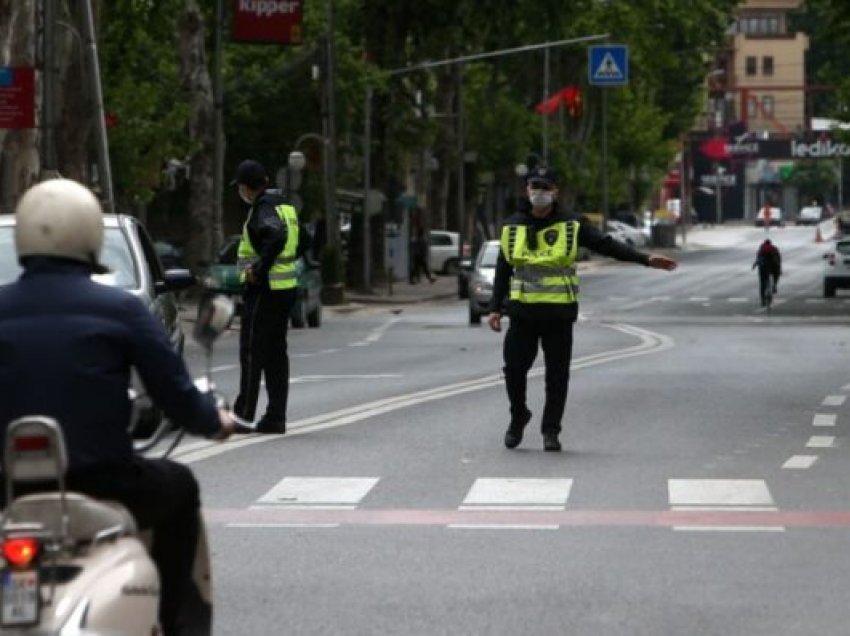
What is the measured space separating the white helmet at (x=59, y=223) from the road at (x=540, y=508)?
3.00 m

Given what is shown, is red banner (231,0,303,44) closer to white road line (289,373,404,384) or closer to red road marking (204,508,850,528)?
white road line (289,373,404,384)

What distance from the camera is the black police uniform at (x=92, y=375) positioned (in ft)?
22.0

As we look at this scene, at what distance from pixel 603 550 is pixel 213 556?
1621 millimetres

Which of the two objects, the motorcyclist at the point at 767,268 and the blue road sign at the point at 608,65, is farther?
the blue road sign at the point at 608,65

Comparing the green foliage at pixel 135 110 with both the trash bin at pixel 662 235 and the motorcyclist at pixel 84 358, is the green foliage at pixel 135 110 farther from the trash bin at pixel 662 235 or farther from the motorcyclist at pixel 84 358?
the trash bin at pixel 662 235

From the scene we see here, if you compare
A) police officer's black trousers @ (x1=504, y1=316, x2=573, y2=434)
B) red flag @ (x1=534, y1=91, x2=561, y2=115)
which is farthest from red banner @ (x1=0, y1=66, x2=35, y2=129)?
red flag @ (x1=534, y1=91, x2=561, y2=115)

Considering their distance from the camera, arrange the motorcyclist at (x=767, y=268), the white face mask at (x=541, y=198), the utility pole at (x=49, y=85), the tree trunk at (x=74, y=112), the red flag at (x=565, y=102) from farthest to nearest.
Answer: the red flag at (x=565, y=102) → the motorcyclist at (x=767, y=268) → the tree trunk at (x=74, y=112) → the utility pole at (x=49, y=85) → the white face mask at (x=541, y=198)

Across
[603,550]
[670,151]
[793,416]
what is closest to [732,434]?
[793,416]

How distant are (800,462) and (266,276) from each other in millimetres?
3481

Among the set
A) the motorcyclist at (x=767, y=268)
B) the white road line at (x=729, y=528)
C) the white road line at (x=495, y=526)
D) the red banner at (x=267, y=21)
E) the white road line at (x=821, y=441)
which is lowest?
the motorcyclist at (x=767, y=268)

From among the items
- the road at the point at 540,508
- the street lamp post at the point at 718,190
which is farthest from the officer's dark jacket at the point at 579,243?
the street lamp post at the point at 718,190

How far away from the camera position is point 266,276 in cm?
1741

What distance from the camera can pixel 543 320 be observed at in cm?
1677

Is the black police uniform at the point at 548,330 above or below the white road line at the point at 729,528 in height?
above
